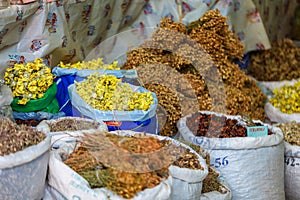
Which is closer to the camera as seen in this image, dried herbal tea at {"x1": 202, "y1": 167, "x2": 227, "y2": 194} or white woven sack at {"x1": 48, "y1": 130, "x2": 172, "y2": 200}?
white woven sack at {"x1": 48, "y1": 130, "x2": 172, "y2": 200}

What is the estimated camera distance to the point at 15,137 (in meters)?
2.07

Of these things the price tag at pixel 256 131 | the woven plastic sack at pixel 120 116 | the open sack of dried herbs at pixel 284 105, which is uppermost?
the woven plastic sack at pixel 120 116

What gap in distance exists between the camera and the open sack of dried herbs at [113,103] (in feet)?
8.84

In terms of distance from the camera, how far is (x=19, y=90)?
106 inches

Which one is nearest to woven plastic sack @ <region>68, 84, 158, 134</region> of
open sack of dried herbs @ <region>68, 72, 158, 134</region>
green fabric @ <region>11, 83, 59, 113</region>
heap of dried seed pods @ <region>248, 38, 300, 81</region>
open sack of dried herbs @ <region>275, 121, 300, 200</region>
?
open sack of dried herbs @ <region>68, 72, 158, 134</region>

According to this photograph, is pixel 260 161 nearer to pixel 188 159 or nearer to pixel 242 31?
pixel 188 159

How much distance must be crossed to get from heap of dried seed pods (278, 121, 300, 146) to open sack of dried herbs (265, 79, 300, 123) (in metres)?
0.27

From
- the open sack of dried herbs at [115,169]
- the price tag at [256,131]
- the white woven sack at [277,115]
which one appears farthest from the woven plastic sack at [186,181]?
the white woven sack at [277,115]

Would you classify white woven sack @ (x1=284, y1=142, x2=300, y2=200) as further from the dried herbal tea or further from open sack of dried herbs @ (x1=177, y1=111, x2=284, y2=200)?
the dried herbal tea

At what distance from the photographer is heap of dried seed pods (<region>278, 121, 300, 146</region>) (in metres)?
3.13

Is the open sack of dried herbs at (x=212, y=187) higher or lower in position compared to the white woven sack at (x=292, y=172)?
higher

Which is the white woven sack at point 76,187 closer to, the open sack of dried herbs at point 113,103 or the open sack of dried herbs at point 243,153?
the open sack of dried herbs at point 113,103

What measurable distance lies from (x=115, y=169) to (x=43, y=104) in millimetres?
905

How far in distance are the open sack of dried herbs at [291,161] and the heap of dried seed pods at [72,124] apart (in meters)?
1.16
